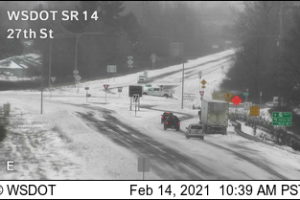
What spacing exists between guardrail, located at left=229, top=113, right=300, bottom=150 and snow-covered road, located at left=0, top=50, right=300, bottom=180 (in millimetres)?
4735

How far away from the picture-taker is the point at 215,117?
191 feet

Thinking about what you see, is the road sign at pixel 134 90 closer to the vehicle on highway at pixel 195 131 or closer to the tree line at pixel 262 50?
the vehicle on highway at pixel 195 131

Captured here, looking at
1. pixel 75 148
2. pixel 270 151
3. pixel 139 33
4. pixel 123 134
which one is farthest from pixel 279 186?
pixel 139 33

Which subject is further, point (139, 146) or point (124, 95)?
point (124, 95)

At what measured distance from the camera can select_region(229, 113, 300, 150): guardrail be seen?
5886 cm

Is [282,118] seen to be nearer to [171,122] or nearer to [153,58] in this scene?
[171,122]

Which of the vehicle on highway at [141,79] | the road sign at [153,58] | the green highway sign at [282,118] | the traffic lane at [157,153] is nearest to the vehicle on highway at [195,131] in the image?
the traffic lane at [157,153]

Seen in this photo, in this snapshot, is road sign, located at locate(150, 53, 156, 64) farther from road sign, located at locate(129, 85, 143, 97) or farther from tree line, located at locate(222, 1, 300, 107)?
road sign, located at locate(129, 85, 143, 97)

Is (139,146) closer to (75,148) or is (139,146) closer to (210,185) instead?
(75,148)

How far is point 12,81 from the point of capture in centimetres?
2966

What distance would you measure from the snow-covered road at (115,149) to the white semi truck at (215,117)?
1689 mm

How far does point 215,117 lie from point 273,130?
38.0 feet

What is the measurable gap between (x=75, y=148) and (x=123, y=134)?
36.1 ft

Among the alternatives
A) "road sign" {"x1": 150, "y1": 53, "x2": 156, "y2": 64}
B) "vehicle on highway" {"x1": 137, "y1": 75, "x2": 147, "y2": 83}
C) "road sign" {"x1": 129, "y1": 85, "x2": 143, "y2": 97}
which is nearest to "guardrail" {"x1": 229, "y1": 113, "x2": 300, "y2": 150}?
"road sign" {"x1": 129, "y1": 85, "x2": 143, "y2": 97}
